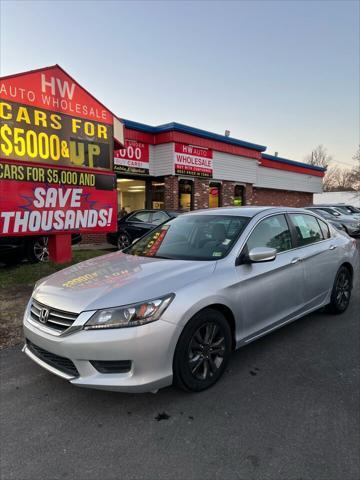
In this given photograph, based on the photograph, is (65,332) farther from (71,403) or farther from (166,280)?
(166,280)

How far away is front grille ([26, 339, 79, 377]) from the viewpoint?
264 cm

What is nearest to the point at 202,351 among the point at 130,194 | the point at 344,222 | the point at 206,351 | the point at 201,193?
the point at 206,351

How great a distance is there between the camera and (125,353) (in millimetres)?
2504

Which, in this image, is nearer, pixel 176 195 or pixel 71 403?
pixel 71 403

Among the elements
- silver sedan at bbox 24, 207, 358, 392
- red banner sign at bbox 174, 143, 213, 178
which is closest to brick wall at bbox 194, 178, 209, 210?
red banner sign at bbox 174, 143, 213, 178

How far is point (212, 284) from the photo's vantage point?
297 cm

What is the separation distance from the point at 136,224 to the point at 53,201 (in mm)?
4634

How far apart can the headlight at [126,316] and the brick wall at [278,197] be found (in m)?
17.9

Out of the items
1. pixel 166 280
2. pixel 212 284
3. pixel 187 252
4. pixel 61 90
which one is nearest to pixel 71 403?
pixel 166 280

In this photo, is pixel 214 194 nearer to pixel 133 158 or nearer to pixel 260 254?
pixel 133 158

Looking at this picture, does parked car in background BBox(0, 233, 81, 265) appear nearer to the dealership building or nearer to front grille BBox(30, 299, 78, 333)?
front grille BBox(30, 299, 78, 333)

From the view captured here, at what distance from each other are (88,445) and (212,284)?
4.83 feet

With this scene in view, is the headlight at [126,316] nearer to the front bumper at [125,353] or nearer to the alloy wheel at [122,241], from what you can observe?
the front bumper at [125,353]

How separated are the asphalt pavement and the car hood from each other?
0.82 meters
